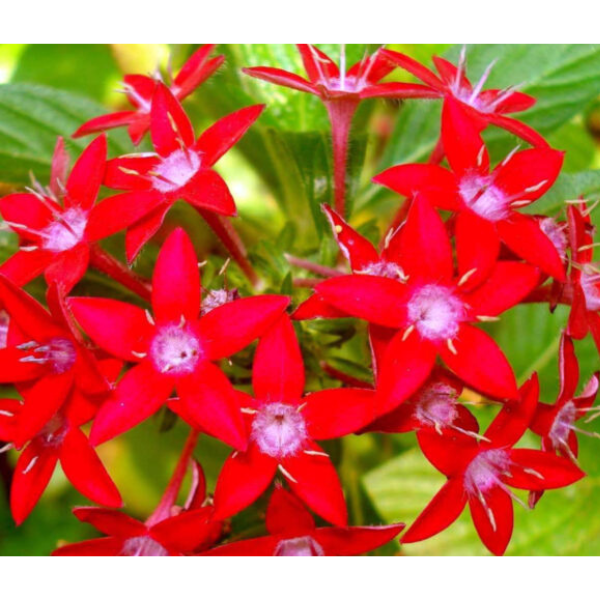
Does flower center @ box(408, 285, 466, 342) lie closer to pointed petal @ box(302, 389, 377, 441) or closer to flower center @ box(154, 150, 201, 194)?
pointed petal @ box(302, 389, 377, 441)

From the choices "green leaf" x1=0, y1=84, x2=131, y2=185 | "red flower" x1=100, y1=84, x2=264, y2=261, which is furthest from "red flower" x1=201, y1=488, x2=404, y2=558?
"green leaf" x1=0, y1=84, x2=131, y2=185

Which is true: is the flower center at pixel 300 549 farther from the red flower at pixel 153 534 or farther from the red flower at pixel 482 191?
the red flower at pixel 482 191

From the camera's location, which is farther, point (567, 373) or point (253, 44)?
point (253, 44)

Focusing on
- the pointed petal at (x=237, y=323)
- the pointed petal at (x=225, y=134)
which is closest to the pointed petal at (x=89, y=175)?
the pointed petal at (x=225, y=134)

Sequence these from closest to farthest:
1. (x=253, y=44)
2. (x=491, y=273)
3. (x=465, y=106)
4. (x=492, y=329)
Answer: (x=491, y=273) < (x=465, y=106) < (x=253, y=44) < (x=492, y=329)

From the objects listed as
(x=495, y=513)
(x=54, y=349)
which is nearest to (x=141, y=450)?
(x=54, y=349)

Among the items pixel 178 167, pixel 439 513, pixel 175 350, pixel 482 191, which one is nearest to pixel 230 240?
pixel 178 167

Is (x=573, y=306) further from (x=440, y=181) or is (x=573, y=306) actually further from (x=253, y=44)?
(x=253, y=44)

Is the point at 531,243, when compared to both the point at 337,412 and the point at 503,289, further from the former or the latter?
the point at 337,412
